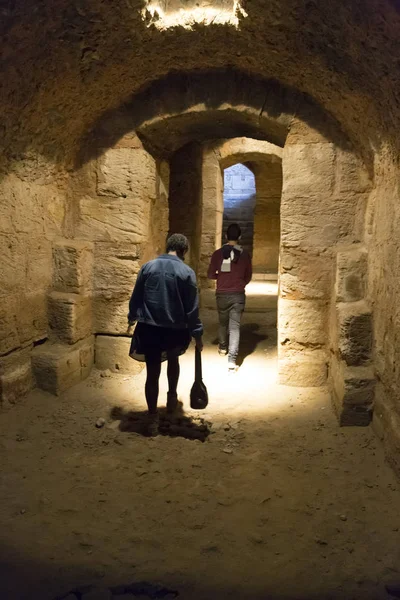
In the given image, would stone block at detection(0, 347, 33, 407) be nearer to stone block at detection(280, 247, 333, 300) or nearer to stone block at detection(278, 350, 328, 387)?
stone block at detection(278, 350, 328, 387)

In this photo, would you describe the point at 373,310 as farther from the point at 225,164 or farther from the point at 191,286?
the point at 225,164

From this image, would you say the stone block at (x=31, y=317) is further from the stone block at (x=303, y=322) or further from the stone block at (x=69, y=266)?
the stone block at (x=303, y=322)

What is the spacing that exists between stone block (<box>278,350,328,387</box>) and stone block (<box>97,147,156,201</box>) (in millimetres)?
2030

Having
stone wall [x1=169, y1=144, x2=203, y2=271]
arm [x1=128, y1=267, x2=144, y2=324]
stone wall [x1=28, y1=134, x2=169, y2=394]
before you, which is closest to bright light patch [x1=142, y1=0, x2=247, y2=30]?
stone wall [x1=28, y1=134, x2=169, y2=394]

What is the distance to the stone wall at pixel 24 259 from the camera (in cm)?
402

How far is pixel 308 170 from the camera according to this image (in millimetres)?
4531

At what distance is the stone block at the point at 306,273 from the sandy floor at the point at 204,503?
2.93 feet

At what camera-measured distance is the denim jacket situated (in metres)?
3.69

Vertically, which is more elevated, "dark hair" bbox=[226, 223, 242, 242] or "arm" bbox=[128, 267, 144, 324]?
"dark hair" bbox=[226, 223, 242, 242]

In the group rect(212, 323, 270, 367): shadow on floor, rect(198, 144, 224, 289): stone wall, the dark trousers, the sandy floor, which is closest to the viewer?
the sandy floor

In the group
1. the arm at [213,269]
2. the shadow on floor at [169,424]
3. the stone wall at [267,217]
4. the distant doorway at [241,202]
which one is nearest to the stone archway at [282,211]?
the shadow on floor at [169,424]

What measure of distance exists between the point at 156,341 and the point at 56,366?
1.13 meters

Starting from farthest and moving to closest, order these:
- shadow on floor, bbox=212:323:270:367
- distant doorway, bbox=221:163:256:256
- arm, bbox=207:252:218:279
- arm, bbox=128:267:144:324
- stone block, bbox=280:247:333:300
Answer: distant doorway, bbox=221:163:256:256
shadow on floor, bbox=212:323:270:367
arm, bbox=207:252:218:279
stone block, bbox=280:247:333:300
arm, bbox=128:267:144:324

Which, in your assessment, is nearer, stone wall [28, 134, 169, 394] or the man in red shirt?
stone wall [28, 134, 169, 394]
